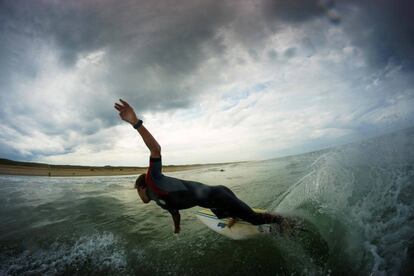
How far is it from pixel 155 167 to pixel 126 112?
1.16 metres

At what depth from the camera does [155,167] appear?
11.5ft

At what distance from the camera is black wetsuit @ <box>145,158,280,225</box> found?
3.68 metres

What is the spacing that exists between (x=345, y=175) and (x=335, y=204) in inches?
98.9

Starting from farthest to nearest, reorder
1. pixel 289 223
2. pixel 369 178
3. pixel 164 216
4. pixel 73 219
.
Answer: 1. pixel 164 216
2. pixel 73 219
3. pixel 369 178
4. pixel 289 223

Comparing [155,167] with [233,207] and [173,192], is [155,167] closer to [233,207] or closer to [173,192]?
[173,192]

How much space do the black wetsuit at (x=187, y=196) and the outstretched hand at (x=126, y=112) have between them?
843 millimetres

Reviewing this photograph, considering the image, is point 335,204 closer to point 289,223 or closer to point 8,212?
point 289,223

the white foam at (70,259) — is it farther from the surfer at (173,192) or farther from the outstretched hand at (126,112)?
the outstretched hand at (126,112)

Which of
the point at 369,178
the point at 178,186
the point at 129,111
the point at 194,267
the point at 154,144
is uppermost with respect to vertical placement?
the point at 129,111

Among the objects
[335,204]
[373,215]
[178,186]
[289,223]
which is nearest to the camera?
[178,186]

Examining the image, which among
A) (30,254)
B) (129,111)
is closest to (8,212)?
(30,254)

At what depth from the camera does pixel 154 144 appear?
3373 millimetres

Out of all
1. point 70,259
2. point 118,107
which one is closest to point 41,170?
point 70,259

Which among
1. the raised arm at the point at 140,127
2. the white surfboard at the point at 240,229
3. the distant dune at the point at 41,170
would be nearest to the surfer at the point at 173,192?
the raised arm at the point at 140,127
